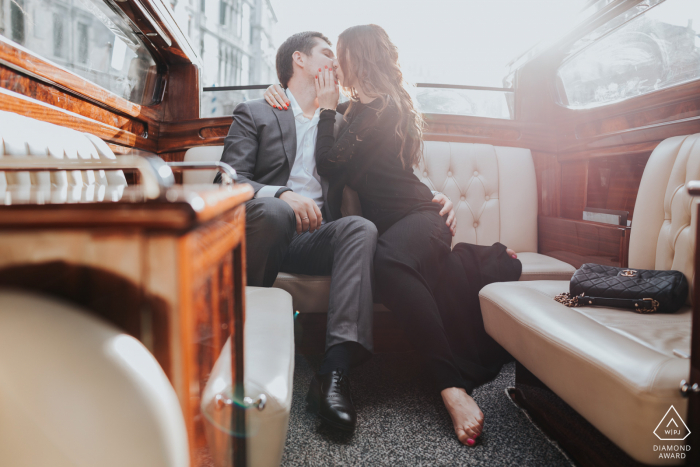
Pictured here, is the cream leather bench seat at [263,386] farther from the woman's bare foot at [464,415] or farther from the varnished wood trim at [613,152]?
the varnished wood trim at [613,152]

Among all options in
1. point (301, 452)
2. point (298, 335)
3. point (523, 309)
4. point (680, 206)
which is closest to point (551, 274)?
point (680, 206)

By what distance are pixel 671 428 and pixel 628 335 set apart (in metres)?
0.21

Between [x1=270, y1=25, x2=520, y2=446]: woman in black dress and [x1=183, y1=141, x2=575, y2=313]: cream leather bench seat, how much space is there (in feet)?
1.06

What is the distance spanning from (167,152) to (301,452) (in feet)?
5.17

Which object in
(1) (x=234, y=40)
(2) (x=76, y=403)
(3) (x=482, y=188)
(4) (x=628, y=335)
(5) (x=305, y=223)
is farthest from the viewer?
(1) (x=234, y=40)

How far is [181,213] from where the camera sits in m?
0.28

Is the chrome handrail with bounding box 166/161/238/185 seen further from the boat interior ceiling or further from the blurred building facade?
the blurred building facade

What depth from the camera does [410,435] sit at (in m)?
0.95

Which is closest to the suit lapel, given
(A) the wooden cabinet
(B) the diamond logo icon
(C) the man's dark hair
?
(C) the man's dark hair

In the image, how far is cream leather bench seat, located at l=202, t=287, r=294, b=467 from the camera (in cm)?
47

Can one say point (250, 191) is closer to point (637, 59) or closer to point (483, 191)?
point (483, 191)

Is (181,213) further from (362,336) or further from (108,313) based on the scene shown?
(362,336)

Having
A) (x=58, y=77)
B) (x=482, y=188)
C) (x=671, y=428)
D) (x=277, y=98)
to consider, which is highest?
(x=277, y=98)

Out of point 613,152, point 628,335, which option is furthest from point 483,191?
point 628,335
